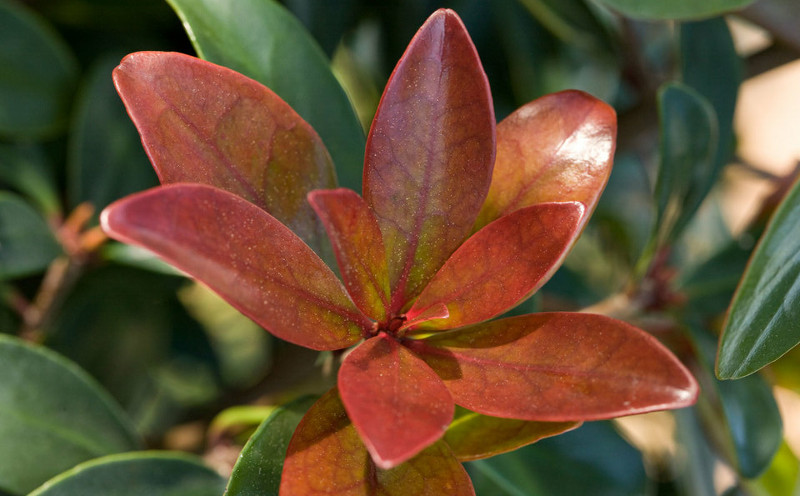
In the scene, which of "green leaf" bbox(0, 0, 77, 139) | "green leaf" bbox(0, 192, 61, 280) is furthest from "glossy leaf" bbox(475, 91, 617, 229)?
"green leaf" bbox(0, 0, 77, 139)

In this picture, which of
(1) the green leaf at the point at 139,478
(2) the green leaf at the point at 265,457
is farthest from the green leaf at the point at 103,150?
(2) the green leaf at the point at 265,457

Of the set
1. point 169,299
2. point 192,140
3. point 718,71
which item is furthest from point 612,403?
point 169,299

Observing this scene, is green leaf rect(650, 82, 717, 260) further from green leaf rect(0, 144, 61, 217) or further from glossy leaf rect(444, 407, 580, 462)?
green leaf rect(0, 144, 61, 217)

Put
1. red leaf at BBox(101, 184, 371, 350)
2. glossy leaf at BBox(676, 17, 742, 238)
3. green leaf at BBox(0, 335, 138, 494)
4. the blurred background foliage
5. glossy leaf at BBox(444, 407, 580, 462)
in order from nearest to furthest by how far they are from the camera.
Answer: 1. red leaf at BBox(101, 184, 371, 350)
2. glossy leaf at BBox(444, 407, 580, 462)
3. green leaf at BBox(0, 335, 138, 494)
4. the blurred background foliage
5. glossy leaf at BBox(676, 17, 742, 238)

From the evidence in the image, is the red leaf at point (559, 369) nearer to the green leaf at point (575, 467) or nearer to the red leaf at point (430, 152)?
the red leaf at point (430, 152)

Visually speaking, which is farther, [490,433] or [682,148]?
[682,148]

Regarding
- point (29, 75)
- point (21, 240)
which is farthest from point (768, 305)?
point (29, 75)

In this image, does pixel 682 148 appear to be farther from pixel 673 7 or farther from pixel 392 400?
pixel 392 400
